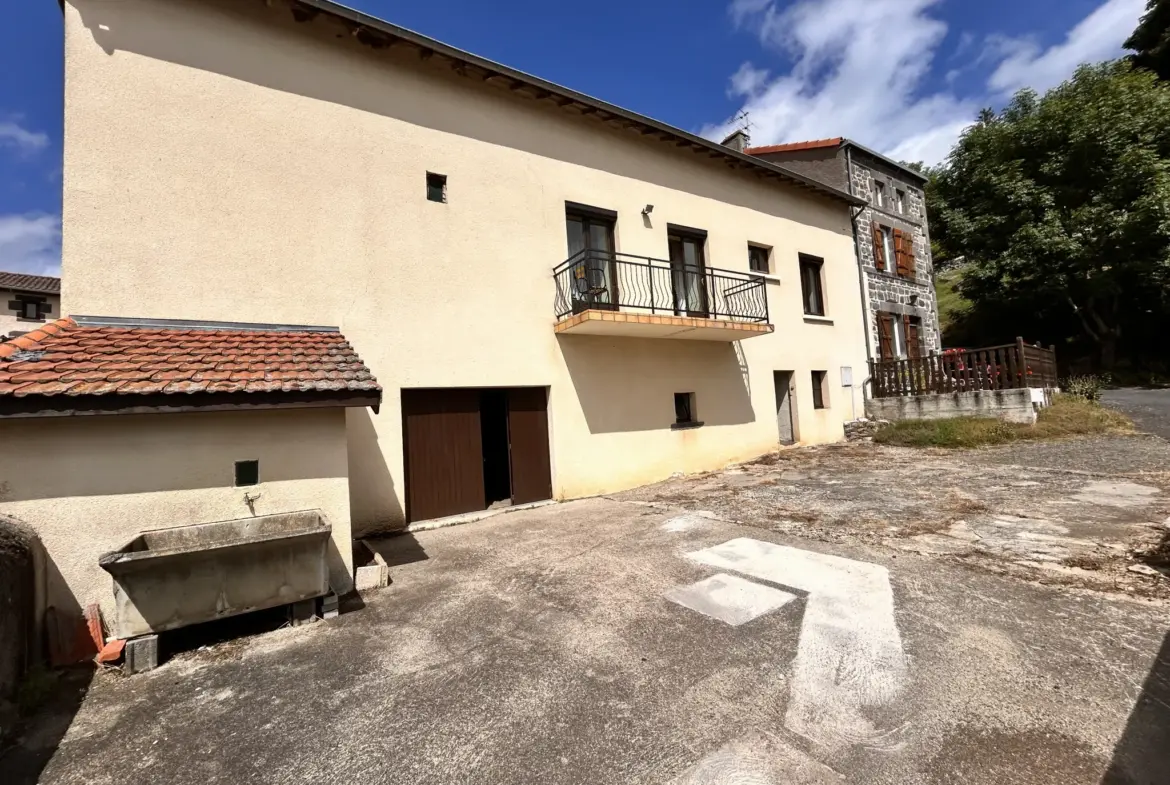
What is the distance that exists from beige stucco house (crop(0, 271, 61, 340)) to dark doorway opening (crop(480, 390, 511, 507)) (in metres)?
22.8

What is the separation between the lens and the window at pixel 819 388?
1259 cm

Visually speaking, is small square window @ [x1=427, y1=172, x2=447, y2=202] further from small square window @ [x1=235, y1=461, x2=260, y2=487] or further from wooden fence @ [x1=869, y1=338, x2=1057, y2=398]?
wooden fence @ [x1=869, y1=338, x2=1057, y2=398]

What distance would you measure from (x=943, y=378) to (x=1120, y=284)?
14.1 meters

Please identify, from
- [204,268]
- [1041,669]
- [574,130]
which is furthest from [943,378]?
[204,268]

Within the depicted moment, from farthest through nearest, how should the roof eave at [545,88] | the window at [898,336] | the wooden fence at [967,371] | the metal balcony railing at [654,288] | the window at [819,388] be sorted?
the window at [898,336], the window at [819,388], the wooden fence at [967,371], the metal balcony railing at [654,288], the roof eave at [545,88]

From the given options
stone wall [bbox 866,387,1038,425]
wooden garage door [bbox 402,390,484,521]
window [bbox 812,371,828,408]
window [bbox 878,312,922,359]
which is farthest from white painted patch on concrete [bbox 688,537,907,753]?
window [bbox 878,312,922,359]

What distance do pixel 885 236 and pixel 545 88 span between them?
1245 centimetres

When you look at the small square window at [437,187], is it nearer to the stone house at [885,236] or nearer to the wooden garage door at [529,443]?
the wooden garage door at [529,443]

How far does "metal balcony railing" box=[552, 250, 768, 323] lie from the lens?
27.9 ft

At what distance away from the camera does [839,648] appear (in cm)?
301

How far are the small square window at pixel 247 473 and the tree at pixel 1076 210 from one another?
26.4m

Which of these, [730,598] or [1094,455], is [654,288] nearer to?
[730,598]

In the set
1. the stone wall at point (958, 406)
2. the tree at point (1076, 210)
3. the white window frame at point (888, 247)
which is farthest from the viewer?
the tree at point (1076, 210)

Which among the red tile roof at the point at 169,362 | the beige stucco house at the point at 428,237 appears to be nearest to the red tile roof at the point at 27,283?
the beige stucco house at the point at 428,237
